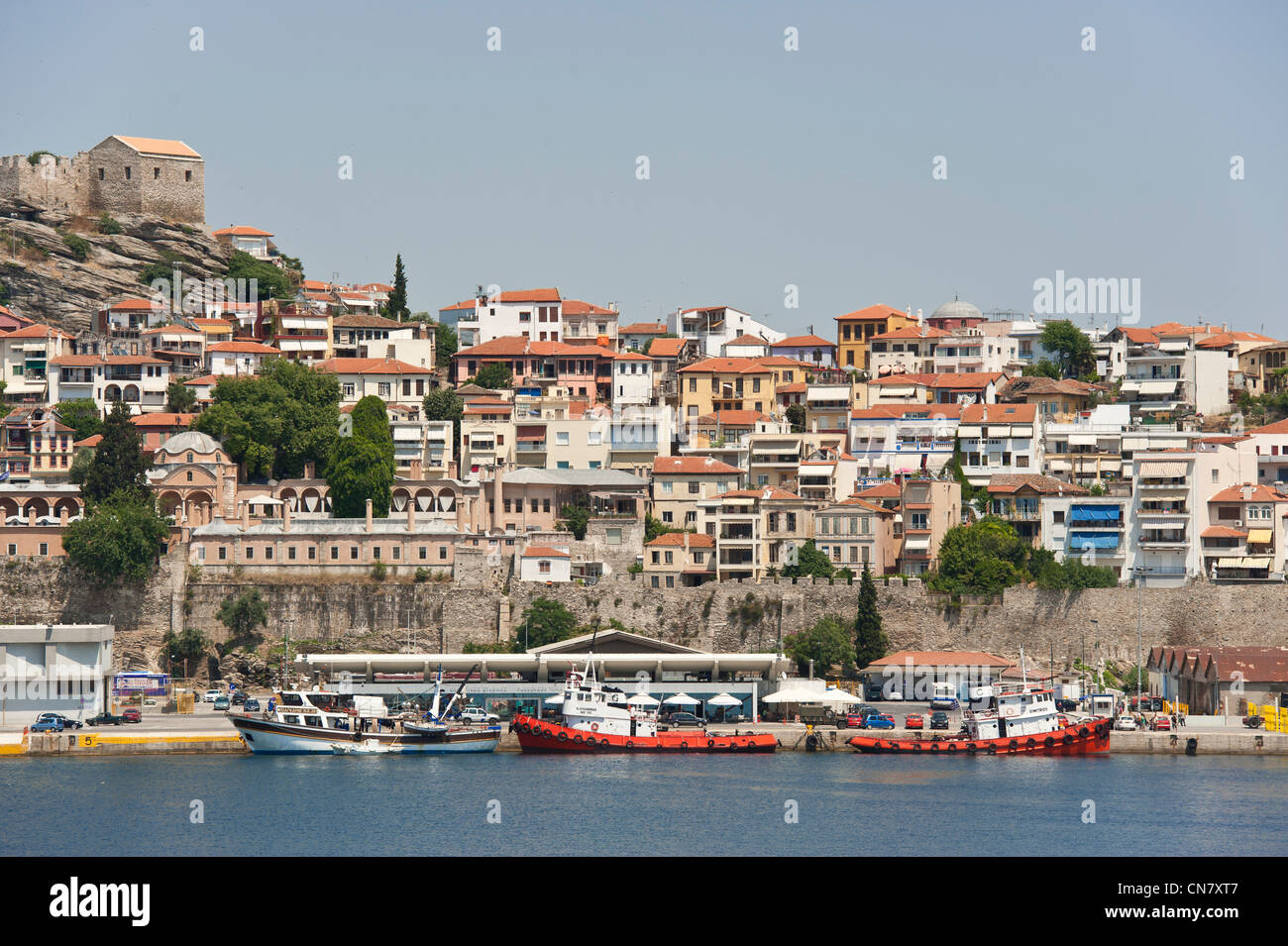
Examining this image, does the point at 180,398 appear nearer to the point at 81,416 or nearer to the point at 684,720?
the point at 81,416

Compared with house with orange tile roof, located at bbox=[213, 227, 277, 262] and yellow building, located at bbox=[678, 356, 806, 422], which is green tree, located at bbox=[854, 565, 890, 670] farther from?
house with orange tile roof, located at bbox=[213, 227, 277, 262]

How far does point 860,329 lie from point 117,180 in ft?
128

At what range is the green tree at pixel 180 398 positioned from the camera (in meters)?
70.7

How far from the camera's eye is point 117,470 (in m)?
60.3

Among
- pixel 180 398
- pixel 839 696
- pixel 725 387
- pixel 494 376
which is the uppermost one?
pixel 494 376

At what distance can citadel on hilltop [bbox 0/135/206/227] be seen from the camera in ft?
290

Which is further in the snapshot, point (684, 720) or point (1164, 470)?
point (1164, 470)

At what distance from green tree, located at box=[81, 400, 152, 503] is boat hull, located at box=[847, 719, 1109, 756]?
27809 mm

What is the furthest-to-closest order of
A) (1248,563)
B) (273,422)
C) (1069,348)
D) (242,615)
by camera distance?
(1069,348), (273,422), (1248,563), (242,615)

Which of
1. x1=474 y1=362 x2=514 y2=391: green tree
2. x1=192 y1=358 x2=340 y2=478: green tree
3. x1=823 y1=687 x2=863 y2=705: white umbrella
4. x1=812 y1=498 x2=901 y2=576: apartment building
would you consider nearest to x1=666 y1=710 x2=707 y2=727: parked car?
x1=823 y1=687 x2=863 y2=705: white umbrella

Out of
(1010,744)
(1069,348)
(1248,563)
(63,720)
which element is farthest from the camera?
(1069,348)

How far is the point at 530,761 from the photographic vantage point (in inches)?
1780

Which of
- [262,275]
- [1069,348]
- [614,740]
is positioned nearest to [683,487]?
[614,740]

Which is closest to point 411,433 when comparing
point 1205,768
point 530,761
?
point 530,761
